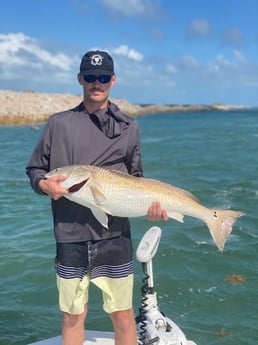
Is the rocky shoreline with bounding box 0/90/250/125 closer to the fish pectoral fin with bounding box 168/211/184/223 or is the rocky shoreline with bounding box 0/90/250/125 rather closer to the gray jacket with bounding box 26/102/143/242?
the gray jacket with bounding box 26/102/143/242

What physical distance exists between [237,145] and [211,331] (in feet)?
87.8

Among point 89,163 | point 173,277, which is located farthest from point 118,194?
point 173,277

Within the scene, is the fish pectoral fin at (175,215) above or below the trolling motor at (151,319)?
above

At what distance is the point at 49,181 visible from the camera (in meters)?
3.71

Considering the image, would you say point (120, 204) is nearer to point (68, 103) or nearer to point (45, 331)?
point (45, 331)

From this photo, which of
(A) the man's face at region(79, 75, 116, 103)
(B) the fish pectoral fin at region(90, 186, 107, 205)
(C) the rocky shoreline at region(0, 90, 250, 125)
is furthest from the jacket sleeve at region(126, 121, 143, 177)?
(C) the rocky shoreline at region(0, 90, 250, 125)

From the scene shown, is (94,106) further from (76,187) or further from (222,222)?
(222,222)

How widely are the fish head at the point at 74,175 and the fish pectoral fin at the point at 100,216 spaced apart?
22 centimetres

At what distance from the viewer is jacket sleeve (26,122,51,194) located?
390 cm

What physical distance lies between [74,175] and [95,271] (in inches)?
34.1

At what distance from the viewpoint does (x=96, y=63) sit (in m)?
3.87

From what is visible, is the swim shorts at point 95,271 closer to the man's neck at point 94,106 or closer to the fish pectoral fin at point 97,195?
the fish pectoral fin at point 97,195

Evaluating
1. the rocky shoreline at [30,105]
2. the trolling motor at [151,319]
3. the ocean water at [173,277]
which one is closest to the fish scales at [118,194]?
the trolling motor at [151,319]

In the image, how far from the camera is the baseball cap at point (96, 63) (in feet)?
12.7
